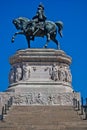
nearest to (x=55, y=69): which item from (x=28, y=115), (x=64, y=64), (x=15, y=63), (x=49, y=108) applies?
(x=64, y=64)

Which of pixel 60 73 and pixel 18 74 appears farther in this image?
pixel 18 74

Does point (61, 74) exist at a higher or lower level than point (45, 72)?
lower

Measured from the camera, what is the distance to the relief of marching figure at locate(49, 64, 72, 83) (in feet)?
→ 133

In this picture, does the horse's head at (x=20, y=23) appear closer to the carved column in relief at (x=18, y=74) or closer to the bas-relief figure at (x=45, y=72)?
the bas-relief figure at (x=45, y=72)

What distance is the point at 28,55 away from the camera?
4109 cm

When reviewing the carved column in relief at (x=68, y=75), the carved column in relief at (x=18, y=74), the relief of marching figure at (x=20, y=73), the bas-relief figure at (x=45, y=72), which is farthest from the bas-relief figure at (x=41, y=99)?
the carved column in relief at (x=68, y=75)

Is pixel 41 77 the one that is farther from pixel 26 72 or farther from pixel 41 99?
pixel 41 99

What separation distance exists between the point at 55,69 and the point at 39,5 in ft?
26.9

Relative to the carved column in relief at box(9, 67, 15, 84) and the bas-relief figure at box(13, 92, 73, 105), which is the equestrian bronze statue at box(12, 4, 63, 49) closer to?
the carved column in relief at box(9, 67, 15, 84)

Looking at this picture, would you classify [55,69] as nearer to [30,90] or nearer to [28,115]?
[30,90]

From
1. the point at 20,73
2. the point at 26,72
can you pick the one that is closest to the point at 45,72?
the point at 26,72

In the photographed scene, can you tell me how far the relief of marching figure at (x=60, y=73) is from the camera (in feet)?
133

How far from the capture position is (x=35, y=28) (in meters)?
42.7

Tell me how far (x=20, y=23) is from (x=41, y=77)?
6.68 m
